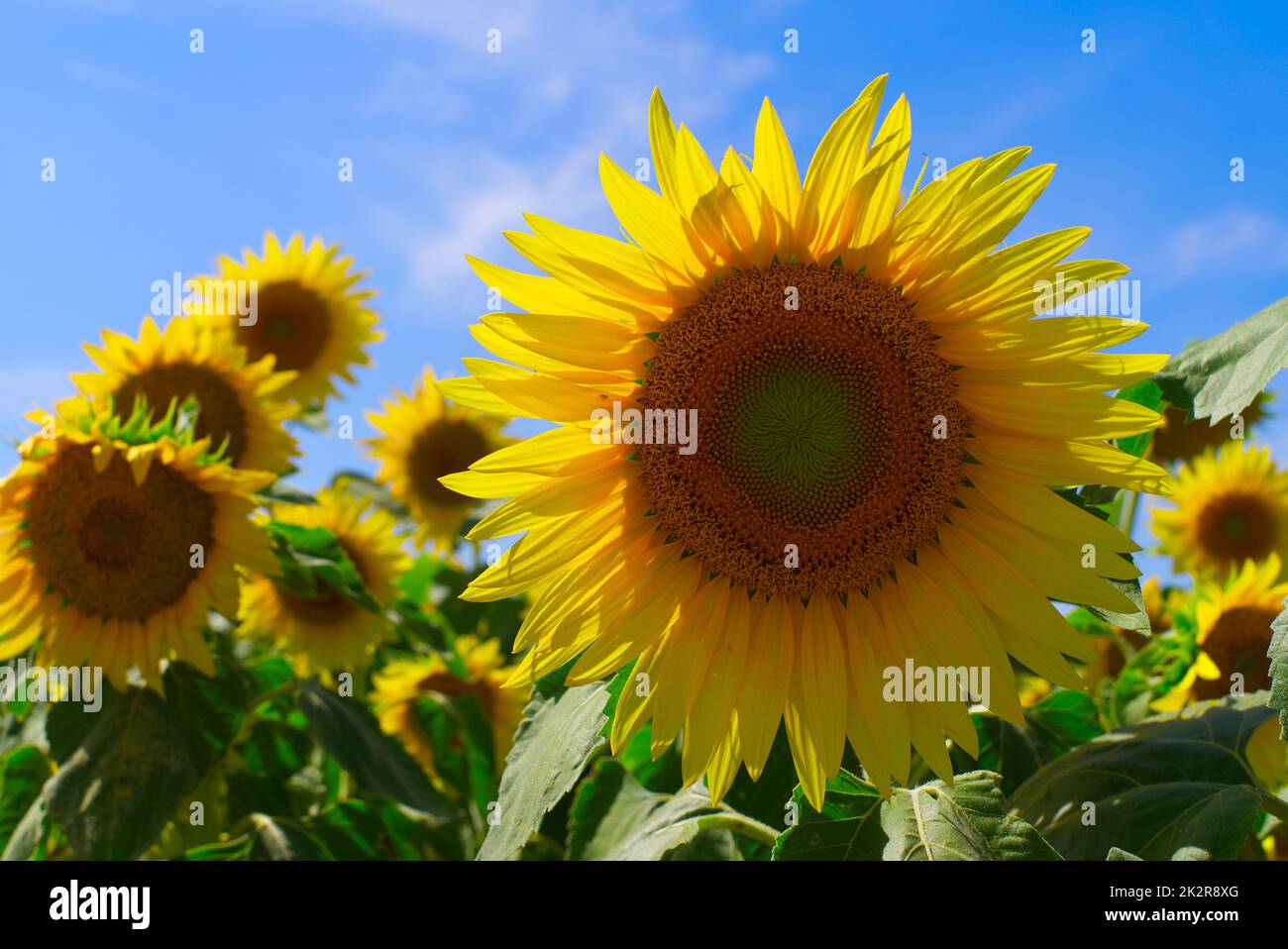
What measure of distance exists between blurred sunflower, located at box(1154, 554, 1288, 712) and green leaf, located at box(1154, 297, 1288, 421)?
52.5 inches

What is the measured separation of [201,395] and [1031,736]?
11.9 ft

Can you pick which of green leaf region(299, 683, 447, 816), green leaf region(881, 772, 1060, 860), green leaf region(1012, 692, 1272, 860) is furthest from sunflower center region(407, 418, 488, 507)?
green leaf region(881, 772, 1060, 860)

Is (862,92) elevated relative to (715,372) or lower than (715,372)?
elevated

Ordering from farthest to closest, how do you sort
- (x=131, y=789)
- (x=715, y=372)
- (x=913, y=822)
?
(x=131, y=789) → (x=715, y=372) → (x=913, y=822)

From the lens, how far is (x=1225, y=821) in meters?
2.39

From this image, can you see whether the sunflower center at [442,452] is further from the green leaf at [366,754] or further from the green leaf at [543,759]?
the green leaf at [543,759]

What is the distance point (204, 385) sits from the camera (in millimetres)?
4797

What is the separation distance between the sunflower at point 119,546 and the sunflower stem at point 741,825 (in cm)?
207

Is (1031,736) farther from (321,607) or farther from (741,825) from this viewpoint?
(321,607)

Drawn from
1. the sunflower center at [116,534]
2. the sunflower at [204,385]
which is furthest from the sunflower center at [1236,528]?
the sunflower center at [116,534]

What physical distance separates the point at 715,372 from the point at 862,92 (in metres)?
0.68

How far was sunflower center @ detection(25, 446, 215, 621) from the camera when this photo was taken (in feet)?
12.7
